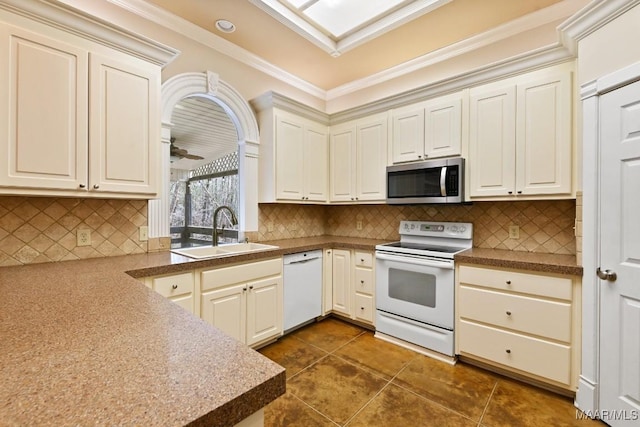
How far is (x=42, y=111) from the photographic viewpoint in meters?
1.62

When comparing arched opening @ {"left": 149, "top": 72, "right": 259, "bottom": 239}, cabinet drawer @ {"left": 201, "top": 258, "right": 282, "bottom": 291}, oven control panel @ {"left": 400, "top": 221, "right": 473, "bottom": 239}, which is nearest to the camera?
cabinet drawer @ {"left": 201, "top": 258, "right": 282, "bottom": 291}

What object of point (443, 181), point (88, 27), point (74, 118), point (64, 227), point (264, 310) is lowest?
point (264, 310)

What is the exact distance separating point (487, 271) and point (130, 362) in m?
2.29

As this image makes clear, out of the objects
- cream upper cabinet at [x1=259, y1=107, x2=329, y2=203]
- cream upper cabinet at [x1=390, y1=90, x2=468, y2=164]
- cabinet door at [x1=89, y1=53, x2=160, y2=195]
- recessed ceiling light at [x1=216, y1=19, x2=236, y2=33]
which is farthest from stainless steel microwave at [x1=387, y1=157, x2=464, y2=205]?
cabinet door at [x1=89, y1=53, x2=160, y2=195]

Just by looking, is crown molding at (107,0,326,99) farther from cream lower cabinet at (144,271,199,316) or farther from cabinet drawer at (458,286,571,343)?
cabinet drawer at (458,286,571,343)

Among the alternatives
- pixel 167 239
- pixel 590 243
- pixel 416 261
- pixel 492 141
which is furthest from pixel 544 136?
pixel 167 239

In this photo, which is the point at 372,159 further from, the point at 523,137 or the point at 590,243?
the point at 590,243

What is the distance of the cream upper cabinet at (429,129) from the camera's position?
257cm

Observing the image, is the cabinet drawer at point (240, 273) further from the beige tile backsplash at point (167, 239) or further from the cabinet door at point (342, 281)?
the cabinet door at point (342, 281)

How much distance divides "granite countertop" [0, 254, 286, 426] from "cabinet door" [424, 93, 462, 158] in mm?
2446

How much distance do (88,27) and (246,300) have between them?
2072 mm

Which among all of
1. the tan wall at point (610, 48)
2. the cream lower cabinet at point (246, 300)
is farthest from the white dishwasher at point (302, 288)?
the tan wall at point (610, 48)

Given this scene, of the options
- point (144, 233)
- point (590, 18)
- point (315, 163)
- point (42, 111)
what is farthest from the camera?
point (315, 163)

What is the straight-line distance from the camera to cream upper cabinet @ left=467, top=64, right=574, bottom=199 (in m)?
2.10
